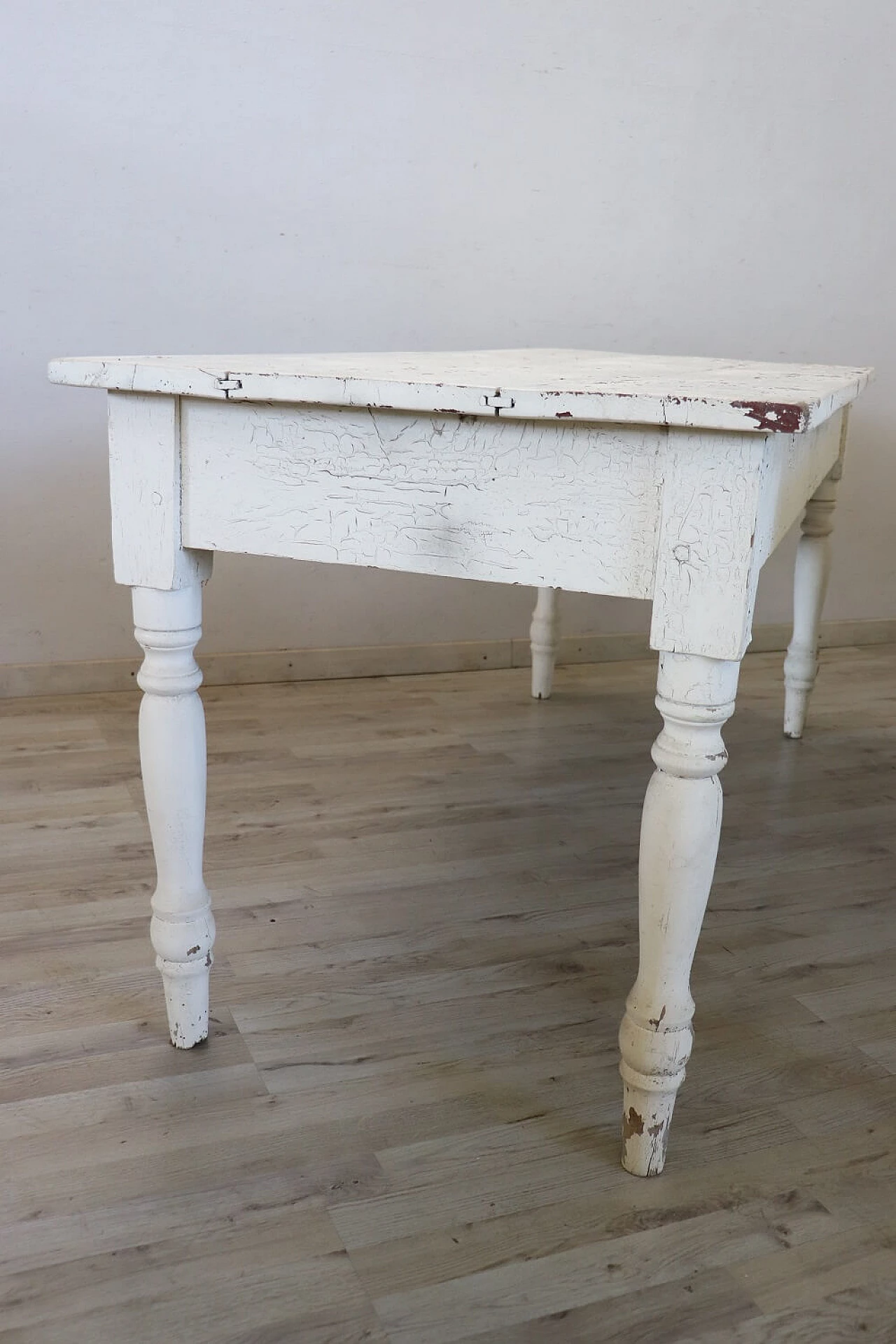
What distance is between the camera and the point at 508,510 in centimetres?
97

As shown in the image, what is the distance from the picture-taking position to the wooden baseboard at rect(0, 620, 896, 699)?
2277 mm

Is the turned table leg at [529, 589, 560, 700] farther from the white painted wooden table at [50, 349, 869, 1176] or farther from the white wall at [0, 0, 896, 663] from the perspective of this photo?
the white painted wooden table at [50, 349, 869, 1176]

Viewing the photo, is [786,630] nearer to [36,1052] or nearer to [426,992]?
[426,992]

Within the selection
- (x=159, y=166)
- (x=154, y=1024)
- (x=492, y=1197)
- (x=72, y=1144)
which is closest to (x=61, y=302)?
(x=159, y=166)

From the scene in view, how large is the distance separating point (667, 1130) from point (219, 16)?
1.95m

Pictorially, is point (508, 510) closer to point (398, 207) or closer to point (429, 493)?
point (429, 493)

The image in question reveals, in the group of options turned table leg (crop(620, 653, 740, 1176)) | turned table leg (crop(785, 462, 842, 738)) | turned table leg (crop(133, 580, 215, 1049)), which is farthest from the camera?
turned table leg (crop(785, 462, 842, 738))

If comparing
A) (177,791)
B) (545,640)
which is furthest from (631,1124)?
(545,640)

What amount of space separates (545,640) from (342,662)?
0.43m

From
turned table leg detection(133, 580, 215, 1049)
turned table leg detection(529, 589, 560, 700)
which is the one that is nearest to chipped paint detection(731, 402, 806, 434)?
turned table leg detection(133, 580, 215, 1049)

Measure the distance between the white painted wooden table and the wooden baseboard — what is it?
1225 mm

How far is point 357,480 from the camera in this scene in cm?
101

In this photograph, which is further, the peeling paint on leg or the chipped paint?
the peeling paint on leg

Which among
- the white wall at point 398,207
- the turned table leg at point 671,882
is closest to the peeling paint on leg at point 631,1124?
the turned table leg at point 671,882
